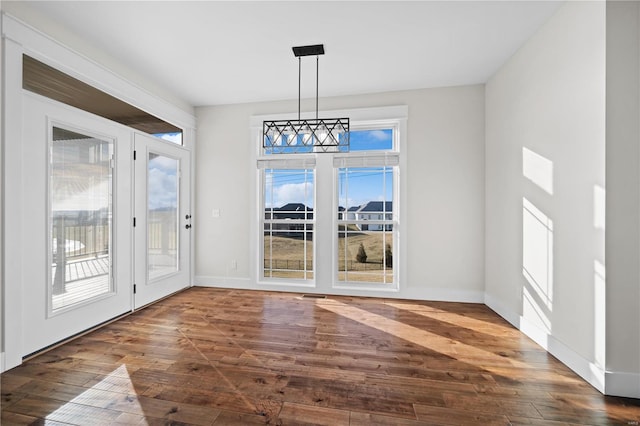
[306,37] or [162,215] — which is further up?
[306,37]

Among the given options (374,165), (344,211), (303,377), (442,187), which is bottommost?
(303,377)

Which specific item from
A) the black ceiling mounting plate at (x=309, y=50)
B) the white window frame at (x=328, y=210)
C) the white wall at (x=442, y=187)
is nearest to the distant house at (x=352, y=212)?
the white window frame at (x=328, y=210)

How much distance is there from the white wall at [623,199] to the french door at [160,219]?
14.3ft

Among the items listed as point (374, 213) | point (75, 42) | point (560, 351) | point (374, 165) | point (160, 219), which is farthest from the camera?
point (374, 213)

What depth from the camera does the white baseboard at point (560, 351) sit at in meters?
1.92

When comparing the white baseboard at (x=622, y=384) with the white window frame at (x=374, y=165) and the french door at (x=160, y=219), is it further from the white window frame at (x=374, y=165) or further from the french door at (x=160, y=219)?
the french door at (x=160, y=219)

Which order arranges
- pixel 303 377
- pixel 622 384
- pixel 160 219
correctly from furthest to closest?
pixel 160 219, pixel 303 377, pixel 622 384

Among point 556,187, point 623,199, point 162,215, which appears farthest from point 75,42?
point 623,199

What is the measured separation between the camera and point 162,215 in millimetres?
3812

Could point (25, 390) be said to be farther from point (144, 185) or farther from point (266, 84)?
point (266, 84)

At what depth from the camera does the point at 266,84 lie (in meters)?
3.66

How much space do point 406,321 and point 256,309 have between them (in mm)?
1747

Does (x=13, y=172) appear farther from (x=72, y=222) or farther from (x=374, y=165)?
(x=374, y=165)

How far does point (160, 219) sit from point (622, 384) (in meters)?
4.63
